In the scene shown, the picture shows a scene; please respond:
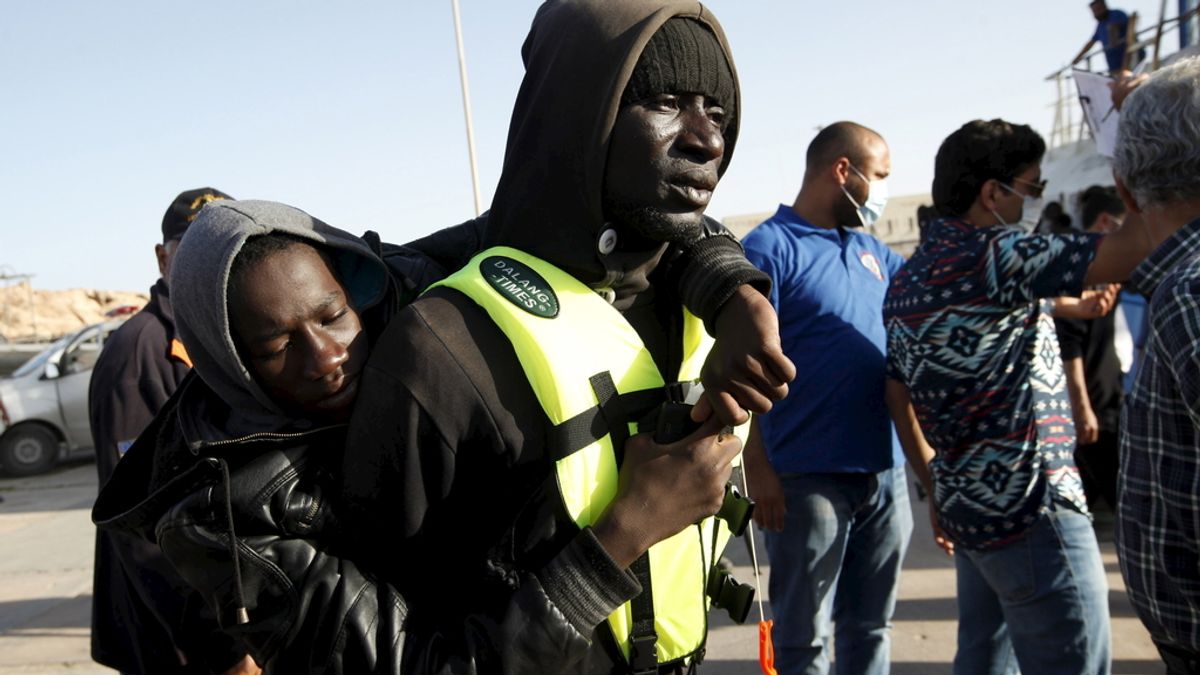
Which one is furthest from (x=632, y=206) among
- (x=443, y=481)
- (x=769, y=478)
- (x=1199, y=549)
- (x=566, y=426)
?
(x=769, y=478)

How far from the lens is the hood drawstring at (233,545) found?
1289 millimetres

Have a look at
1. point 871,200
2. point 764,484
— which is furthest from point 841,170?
point 764,484

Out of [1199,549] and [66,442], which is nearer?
Answer: [1199,549]

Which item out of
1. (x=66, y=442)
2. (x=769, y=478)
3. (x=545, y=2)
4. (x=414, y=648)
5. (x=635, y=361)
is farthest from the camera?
(x=66, y=442)

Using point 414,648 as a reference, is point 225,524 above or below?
above

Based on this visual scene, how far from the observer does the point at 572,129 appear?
1.44 m

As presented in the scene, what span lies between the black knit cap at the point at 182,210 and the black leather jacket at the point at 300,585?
7.90 ft

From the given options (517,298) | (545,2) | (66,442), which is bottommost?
(66,442)

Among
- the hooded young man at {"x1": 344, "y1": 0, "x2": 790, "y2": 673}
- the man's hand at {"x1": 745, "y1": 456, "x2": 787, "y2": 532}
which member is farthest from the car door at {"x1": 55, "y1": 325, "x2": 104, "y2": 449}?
the hooded young man at {"x1": 344, "y1": 0, "x2": 790, "y2": 673}

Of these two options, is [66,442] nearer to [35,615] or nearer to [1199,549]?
[35,615]

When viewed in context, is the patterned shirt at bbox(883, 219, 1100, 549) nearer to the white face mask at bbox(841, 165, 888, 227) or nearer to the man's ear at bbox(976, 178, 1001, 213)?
the man's ear at bbox(976, 178, 1001, 213)

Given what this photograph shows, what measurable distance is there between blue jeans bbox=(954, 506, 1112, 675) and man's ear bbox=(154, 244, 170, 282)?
321 centimetres

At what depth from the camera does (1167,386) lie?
181 centimetres

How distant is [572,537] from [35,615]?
599 centimetres
